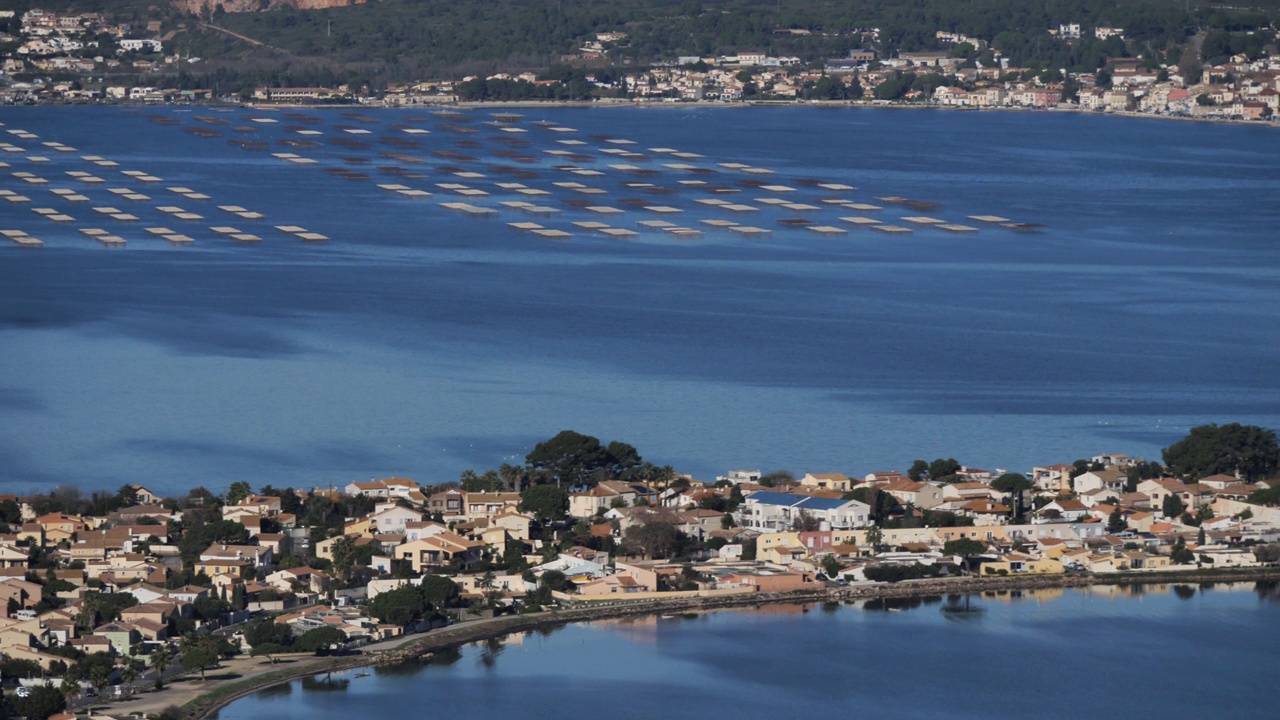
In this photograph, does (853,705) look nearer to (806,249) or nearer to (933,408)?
(933,408)

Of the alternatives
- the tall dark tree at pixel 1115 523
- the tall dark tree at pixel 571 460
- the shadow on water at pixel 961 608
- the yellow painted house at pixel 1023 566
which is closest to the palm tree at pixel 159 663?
the shadow on water at pixel 961 608

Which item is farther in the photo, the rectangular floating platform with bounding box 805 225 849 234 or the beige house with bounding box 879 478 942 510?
the rectangular floating platform with bounding box 805 225 849 234

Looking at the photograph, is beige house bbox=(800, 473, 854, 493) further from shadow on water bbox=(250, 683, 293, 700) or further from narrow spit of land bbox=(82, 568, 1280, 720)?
shadow on water bbox=(250, 683, 293, 700)

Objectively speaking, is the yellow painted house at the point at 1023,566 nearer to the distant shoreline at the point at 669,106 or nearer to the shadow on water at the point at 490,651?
the shadow on water at the point at 490,651

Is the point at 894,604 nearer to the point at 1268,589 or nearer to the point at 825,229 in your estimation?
the point at 1268,589

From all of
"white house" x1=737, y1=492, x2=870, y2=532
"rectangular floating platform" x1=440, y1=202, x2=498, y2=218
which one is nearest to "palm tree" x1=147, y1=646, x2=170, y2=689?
"white house" x1=737, y1=492, x2=870, y2=532

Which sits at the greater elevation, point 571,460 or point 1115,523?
point 571,460

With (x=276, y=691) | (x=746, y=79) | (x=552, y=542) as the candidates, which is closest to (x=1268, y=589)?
(x=552, y=542)
